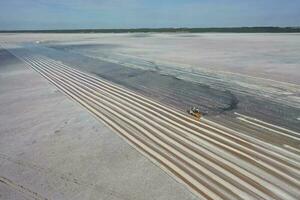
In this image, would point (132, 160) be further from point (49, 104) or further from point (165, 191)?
point (49, 104)

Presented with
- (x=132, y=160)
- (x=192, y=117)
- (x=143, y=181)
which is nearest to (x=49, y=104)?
(x=192, y=117)

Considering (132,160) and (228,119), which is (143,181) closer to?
(132,160)

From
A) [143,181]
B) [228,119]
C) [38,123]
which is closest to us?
[143,181]

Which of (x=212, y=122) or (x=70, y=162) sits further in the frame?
(x=212, y=122)

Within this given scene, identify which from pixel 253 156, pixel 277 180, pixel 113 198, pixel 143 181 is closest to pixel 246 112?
pixel 253 156

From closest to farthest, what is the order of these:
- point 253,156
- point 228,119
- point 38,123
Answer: point 253,156
point 228,119
point 38,123

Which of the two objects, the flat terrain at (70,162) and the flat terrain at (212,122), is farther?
the flat terrain at (212,122)

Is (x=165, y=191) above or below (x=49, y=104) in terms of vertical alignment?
above

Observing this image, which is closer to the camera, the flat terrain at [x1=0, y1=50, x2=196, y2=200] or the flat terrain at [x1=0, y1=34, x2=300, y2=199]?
the flat terrain at [x1=0, y1=50, x2=196, y2=200]

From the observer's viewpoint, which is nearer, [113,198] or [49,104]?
[113,198]
